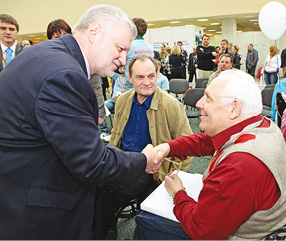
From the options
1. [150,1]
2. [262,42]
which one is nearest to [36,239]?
[150,1]

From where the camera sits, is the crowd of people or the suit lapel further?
the suit lapel

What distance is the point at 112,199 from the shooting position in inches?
77.4

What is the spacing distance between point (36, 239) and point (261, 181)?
95 centimetres

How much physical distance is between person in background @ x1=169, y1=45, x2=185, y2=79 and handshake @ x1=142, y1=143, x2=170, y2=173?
6.84 m

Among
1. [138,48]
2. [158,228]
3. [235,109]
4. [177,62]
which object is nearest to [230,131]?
[235,109]

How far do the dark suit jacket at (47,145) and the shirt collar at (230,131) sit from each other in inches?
20.8

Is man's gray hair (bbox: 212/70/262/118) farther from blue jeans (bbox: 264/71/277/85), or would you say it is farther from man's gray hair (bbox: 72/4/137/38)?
blue jeans (bbox: 264/71/277/85)

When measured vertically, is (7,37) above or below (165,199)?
above

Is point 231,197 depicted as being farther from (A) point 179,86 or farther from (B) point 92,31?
(A) point 179,86

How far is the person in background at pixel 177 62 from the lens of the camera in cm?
810

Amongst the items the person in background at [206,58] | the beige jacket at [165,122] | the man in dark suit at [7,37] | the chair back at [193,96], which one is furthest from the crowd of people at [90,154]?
the person in background at [206,58]

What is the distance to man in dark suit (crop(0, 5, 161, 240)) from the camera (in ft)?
2.93

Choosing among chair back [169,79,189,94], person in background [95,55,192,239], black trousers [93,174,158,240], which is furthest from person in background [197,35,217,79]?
black trousers [93,174,158,240]

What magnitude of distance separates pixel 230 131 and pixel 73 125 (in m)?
0.79
